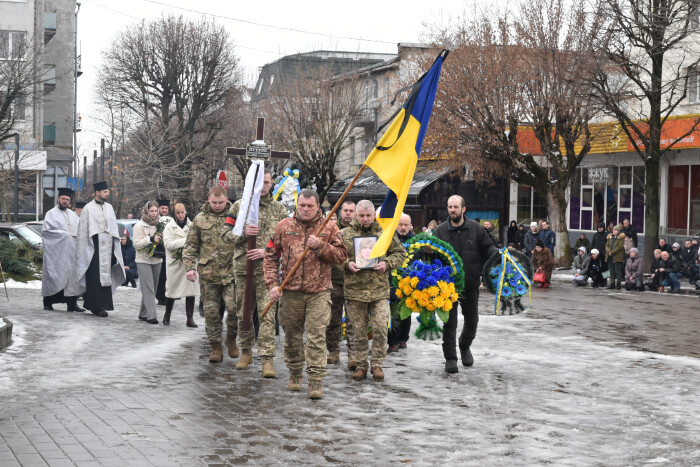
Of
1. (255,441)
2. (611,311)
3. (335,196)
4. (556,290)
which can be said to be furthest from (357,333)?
(335,196)

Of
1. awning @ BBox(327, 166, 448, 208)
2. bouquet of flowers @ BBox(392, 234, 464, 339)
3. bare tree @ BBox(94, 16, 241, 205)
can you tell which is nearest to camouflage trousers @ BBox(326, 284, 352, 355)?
bouquet of flowers @ BBox(392, 234, 464, 339)

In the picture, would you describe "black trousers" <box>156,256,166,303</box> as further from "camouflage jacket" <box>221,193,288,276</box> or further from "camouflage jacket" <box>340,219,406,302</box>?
"camouflage jacket" <box>340,219,406,302</box>

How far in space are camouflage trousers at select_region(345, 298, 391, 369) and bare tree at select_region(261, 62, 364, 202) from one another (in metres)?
34.4

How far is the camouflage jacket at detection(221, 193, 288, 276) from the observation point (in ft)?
33.0

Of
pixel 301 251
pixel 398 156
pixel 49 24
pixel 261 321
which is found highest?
pixel 49 24

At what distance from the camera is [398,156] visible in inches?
372

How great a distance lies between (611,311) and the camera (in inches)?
750

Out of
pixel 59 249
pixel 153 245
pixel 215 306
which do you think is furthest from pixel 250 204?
pixel 59 249

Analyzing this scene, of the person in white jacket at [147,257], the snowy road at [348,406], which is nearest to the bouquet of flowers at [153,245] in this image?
the person in white jacket at [147,257]

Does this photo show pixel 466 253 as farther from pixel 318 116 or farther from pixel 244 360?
pixel 318 116

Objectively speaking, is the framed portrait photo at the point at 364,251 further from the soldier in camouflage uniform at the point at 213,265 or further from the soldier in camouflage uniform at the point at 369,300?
the soldier in camouflage uniform at the point at 213,265

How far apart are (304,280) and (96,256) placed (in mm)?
7188

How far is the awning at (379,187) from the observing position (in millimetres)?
40469

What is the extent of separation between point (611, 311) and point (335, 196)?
103 ft
